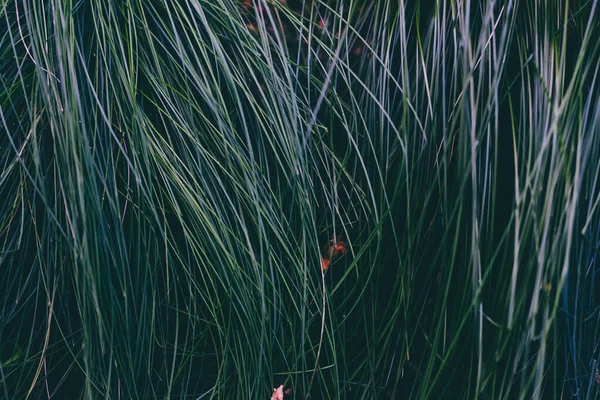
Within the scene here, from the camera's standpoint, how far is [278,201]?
2.69 ft

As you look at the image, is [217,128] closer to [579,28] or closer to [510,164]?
[510,164]

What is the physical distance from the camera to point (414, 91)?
2.72ft

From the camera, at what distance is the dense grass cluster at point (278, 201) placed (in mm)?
726

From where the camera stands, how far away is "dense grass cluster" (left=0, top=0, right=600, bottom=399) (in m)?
0.73

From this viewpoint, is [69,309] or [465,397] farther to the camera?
[69,309]

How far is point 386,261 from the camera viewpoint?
0.81m

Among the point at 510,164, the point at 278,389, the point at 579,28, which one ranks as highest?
the point at 579,28

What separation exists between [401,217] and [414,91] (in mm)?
222

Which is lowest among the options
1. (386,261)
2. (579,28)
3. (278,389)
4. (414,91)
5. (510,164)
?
(278,389)

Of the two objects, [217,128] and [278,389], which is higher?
[217,128]

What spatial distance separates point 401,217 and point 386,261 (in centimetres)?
8

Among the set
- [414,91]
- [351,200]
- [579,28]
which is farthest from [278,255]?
[579,28]

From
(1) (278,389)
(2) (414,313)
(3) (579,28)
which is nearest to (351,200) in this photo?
(2) (414,313)

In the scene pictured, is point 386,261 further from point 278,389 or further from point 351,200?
point 278,389
